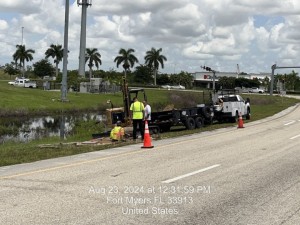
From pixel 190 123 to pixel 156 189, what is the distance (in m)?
16.6

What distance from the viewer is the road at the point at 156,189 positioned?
6.90 metres

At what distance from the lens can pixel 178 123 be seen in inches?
979

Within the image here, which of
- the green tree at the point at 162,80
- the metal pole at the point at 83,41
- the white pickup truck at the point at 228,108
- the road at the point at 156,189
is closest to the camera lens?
the road at the point at 156,189

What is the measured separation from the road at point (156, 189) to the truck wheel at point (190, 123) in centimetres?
1018

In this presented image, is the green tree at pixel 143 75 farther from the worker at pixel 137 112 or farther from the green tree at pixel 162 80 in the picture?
the worker at pixel 137 112

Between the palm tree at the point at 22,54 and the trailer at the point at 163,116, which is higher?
the palm tree at the point at 22,54

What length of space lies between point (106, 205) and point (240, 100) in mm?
25182

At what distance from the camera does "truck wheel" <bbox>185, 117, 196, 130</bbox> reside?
81.8 ft

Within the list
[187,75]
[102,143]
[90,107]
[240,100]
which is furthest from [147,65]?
[102,143]

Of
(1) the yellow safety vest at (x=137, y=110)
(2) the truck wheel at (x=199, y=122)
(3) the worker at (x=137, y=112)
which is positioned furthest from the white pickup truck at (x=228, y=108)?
(1) the yellow safety vest at (x=137, y=110)

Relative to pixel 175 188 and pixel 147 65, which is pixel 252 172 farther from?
pixel 147 65

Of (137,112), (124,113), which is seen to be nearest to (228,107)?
(124,113)

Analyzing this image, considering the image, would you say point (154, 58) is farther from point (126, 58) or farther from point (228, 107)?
point (228, 107)

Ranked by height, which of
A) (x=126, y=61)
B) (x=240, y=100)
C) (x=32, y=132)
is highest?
(x=126, y=61)
